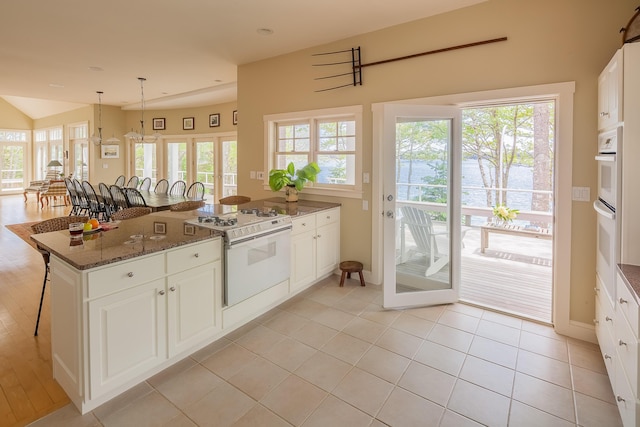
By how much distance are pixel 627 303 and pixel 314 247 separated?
8.67 feet

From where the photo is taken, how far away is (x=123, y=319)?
1.96m

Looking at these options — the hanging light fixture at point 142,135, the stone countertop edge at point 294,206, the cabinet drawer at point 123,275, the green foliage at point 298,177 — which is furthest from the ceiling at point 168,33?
the cabinet drawer at point 123,275

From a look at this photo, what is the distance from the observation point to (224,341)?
8.91ft

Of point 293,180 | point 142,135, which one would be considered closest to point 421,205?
point 293,180

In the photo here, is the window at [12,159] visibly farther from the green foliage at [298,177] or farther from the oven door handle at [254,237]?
the oven door handle at [254,237]

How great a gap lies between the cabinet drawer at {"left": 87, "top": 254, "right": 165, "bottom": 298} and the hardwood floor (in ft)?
2.52

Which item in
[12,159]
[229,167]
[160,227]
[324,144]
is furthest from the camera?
[12,159]

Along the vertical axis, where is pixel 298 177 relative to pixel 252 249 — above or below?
above

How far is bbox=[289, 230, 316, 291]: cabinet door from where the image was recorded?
3465mm

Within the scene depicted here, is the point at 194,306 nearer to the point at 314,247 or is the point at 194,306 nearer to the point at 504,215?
the point at 314,247

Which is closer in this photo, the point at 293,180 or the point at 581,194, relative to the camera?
the point at 581,194

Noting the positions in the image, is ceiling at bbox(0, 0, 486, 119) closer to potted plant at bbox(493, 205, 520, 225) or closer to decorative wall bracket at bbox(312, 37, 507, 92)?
decorative wall bracket at bbox(312, 37, 507, 92)

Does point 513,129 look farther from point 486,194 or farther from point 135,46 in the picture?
point 135,46

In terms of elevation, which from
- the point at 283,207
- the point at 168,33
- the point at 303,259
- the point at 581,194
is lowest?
the point at 303,259
